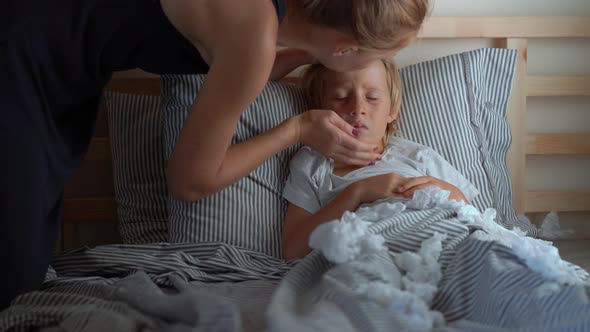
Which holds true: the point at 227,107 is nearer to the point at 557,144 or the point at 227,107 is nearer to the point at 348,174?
the point at 348,174

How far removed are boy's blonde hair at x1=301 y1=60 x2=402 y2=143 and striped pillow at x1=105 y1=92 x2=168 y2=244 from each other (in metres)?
0.40

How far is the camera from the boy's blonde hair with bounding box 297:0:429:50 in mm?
1287

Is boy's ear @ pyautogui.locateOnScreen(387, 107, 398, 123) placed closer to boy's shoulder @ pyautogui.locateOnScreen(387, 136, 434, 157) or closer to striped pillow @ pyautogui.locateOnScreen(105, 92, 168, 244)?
boy's shoulder @ pyautogui.locateOnScreen(387, 136, 434, 157)

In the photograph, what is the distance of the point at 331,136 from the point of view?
1710mm

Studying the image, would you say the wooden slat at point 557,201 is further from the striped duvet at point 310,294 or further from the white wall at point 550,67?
the striped duvet at point 310,294

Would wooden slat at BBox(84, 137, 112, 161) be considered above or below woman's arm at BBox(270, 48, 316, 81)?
below

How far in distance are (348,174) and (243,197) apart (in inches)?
9.8

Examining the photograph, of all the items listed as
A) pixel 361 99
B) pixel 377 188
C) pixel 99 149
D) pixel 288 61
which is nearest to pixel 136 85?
pixel 99 149

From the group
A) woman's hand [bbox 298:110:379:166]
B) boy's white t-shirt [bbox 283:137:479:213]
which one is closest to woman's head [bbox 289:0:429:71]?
woman's hand [bbox 298:110:379:166]

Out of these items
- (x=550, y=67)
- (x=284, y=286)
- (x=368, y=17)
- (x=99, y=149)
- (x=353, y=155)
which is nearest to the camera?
(x=284, y=286)

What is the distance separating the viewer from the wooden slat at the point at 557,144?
2.26m

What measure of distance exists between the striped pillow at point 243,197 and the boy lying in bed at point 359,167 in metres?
0.04

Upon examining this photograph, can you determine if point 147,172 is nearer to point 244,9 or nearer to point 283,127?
point 283,127

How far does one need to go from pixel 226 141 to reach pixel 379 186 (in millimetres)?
383
